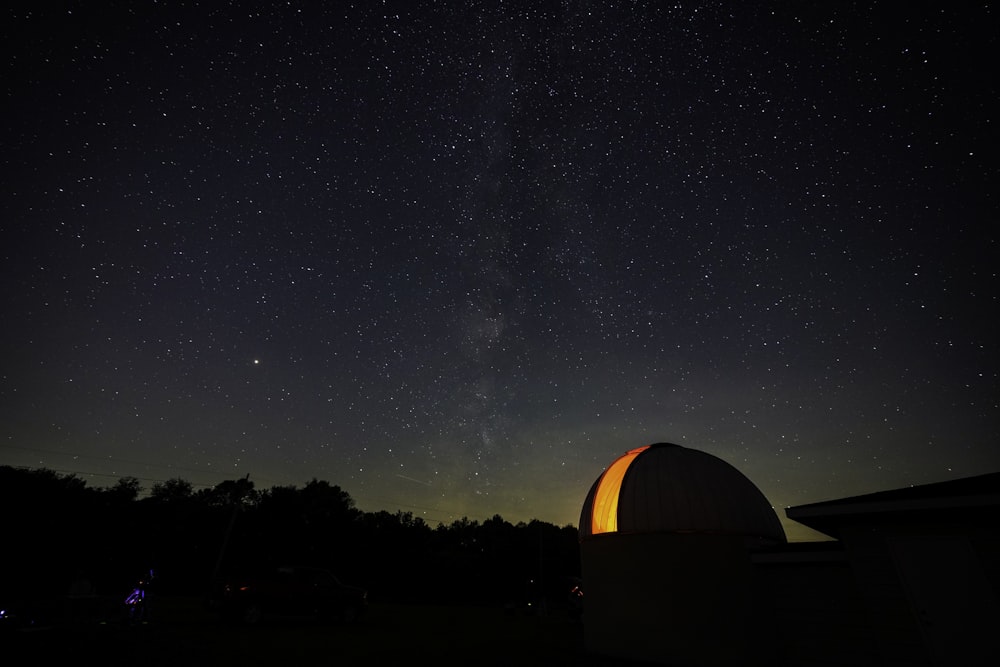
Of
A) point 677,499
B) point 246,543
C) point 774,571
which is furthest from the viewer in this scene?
point 246,543

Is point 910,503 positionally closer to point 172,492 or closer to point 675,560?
point 675,560

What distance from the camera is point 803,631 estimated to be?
9805 mm

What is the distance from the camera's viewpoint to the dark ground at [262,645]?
26.1ft

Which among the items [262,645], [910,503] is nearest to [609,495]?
[910,503]

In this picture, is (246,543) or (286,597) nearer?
(286,597)

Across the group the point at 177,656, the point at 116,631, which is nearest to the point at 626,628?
the point at 177,656

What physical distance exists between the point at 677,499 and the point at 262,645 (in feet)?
34.5

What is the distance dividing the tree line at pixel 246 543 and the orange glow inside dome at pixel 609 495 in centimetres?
1760

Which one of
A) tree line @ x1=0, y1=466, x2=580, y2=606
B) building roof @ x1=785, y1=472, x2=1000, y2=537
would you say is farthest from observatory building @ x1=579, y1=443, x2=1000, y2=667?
tree line @ x1=0, y1=466, x2=580, y2=606

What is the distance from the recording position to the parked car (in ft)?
41.7

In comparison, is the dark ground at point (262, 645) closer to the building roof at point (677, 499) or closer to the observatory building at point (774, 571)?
the observatory building at point (774, 571)

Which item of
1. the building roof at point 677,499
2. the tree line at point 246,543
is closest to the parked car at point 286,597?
the building roof at point 677,499

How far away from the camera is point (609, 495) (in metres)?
13.7

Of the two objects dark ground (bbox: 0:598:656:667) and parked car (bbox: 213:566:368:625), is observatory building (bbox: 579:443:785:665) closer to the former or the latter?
dark ground (bbox: 0:598:656:667)
